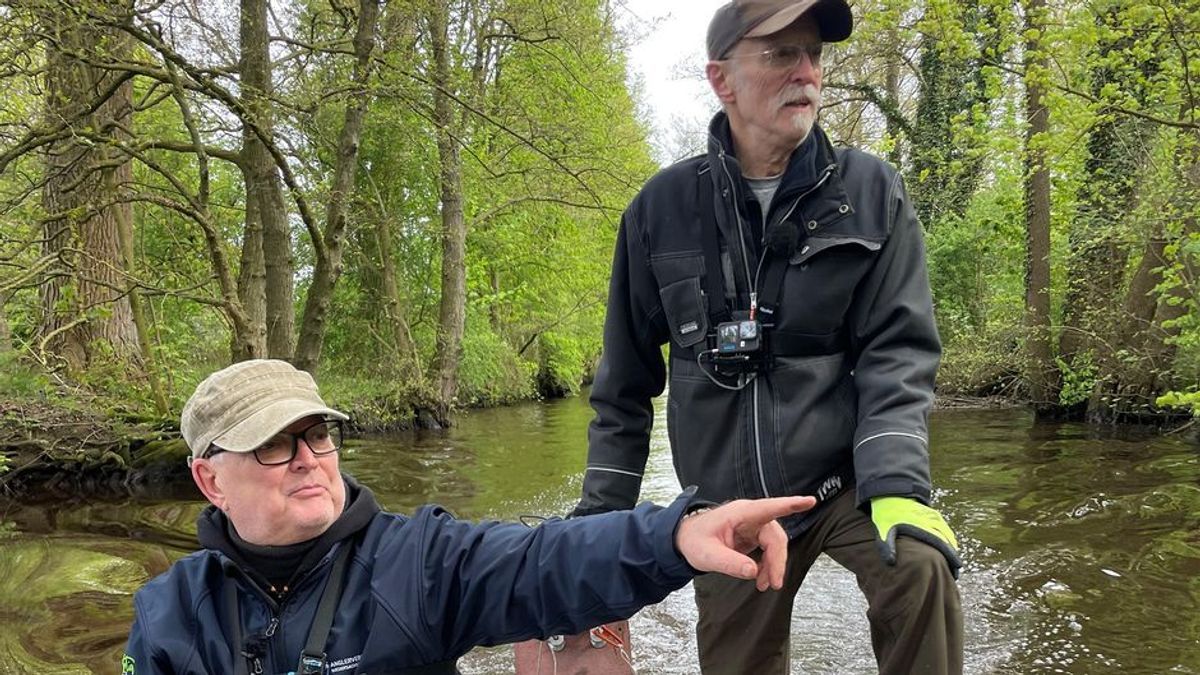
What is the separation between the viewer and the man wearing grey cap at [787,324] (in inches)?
93.7

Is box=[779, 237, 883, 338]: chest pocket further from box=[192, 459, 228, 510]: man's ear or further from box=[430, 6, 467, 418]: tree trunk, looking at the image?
box=[430, 6, 467, 418]: tree trunk

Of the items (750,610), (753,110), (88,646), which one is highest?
(753,110)

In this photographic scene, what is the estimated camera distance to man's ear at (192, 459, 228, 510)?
213 centimetres

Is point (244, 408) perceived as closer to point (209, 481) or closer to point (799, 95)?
point (209, 481)

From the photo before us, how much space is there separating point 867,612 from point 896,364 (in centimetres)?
76

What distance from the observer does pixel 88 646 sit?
461 centimetres

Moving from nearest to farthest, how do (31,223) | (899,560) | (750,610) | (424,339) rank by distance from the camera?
(899,560) < (750,610) < (31,223) < (424,339)

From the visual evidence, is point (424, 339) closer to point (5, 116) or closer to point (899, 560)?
point (5, 116)

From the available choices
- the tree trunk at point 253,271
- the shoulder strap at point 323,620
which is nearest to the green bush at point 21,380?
the tree trunk at point 253,271

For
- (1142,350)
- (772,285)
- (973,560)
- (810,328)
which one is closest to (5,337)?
(772,285)

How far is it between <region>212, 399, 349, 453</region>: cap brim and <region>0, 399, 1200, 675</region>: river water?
2957 mm

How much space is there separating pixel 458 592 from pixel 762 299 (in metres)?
1.21

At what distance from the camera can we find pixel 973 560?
20.6ft

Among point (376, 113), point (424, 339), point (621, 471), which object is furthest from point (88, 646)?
point (424, 339)
